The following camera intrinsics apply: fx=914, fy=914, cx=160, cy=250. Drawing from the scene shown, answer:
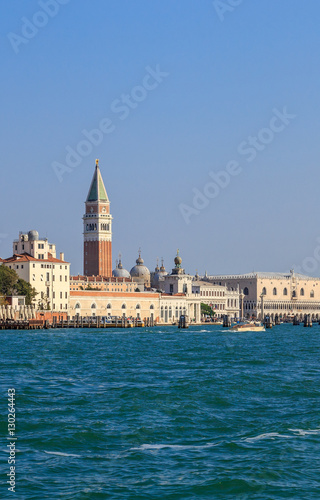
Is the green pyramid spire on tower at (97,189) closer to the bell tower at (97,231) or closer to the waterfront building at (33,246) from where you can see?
the bell tower at (97,231)

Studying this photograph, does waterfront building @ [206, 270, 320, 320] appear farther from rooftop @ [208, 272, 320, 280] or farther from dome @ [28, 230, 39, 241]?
dome @ [28, 230, 39, 241]

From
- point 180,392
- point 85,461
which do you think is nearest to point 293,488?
point 85,461

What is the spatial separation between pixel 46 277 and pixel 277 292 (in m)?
64.8

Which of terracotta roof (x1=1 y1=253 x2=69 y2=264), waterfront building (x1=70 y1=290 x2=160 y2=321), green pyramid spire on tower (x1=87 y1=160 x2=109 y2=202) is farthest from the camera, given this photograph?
green pyramid spire on tower (x1=87 y1=160 x2=109 y2=202)

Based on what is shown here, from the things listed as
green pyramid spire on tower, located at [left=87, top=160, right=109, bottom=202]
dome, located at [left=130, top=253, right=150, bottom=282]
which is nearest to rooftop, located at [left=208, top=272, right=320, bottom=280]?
dome, located at [left=130, top=253, right=150, bottom=282]

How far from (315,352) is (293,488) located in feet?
A: 103

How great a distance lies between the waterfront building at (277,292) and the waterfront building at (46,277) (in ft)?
175

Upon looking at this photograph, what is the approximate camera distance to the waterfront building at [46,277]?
320 feet

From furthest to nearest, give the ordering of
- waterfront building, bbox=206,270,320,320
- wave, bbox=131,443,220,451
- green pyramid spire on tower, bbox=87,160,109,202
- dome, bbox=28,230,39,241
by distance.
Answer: waterfront building, bbox=206,270,320,320 → green pyramid spire on tower, bbox=87,160,109,202 → dome, bbox=28,230,39,241 → wave, bbox=131,443,220,451

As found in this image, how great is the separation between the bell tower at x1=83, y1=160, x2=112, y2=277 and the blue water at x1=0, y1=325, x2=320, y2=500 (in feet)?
318

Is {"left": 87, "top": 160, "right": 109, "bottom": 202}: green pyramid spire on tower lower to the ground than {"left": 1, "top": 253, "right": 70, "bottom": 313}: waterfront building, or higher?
higher

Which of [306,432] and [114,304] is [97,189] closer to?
[114,304]

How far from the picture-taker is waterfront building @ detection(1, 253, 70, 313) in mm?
97500

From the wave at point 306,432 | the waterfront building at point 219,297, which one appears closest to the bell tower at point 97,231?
the waterfront building at point 219,297
